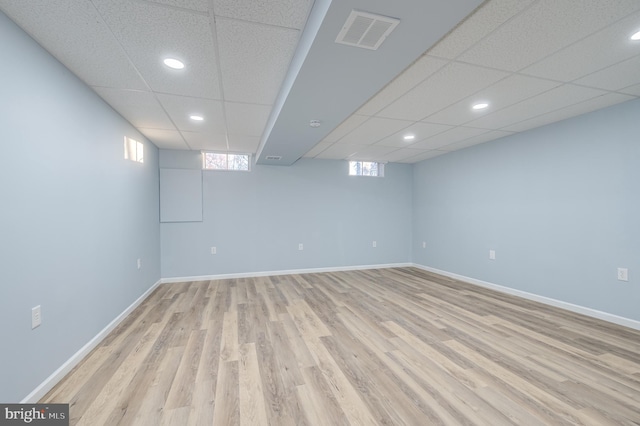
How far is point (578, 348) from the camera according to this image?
2318 millimetres

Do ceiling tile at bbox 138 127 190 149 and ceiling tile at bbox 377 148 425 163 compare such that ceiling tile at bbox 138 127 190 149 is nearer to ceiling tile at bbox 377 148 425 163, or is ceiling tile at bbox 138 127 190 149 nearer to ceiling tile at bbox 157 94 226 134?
ceiling tile at bbox 157 94 226 134

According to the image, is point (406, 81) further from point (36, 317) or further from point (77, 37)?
point (36, 317)

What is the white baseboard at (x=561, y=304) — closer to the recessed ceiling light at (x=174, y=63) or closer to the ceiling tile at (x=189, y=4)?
the ceiling tile at (x=189, y=4)

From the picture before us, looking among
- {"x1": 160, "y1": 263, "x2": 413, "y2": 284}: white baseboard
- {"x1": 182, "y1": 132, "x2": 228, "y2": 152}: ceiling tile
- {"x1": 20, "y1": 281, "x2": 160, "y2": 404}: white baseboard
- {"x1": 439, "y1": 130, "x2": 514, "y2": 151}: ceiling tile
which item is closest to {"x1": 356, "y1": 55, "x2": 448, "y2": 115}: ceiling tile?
{"x1": 439, "y1": 130, "x2": 514, "y2": 151}: ceiling tile

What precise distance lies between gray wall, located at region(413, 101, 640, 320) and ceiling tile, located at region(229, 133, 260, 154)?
3.78 metres

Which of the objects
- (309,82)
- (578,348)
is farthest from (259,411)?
(578,348)

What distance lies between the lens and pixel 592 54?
1852 mm

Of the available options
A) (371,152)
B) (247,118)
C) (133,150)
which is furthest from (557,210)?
(133,150)

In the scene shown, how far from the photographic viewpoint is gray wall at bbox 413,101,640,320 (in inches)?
110

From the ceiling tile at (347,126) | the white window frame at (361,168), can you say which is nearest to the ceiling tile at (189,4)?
the ceiling tile at (347,126)

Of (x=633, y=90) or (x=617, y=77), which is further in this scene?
(x=633, y=90)

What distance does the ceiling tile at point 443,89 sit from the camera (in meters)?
2.07

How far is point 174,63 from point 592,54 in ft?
10.2

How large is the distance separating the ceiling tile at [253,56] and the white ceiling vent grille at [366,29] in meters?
0.41
